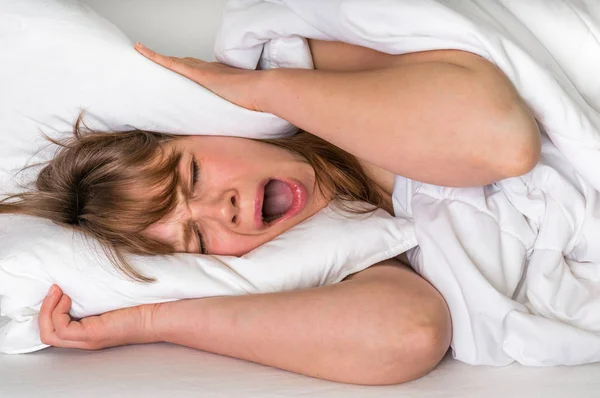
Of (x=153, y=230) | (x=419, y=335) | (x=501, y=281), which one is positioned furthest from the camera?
(x=153, y=230)

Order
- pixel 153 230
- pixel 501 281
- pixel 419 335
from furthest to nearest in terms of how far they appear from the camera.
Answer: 1. pixel 153 230
2. pixel 501 281
3. pixel 419 335

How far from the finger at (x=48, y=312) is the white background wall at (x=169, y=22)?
67 centimetres

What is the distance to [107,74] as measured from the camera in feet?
4.43

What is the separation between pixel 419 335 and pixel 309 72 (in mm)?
441

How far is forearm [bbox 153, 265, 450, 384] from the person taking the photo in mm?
1077

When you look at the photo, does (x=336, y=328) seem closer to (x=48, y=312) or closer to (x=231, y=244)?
(x=231, y=244)

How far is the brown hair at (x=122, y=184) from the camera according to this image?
127 centimetres

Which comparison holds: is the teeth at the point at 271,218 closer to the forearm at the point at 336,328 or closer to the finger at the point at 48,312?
the forearm at the point at 336,328

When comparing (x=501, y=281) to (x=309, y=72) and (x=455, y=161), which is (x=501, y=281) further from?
(x=309, y=72)

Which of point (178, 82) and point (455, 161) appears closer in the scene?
point (455, 161)

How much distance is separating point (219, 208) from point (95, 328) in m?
0.27

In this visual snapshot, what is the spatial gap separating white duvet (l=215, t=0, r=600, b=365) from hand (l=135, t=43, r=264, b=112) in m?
0.14

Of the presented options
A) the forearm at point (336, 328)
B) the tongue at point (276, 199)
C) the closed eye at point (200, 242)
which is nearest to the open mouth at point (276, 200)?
the tongue at point (276, 199)

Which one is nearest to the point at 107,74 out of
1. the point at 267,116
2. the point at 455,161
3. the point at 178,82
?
the point at 178,82
